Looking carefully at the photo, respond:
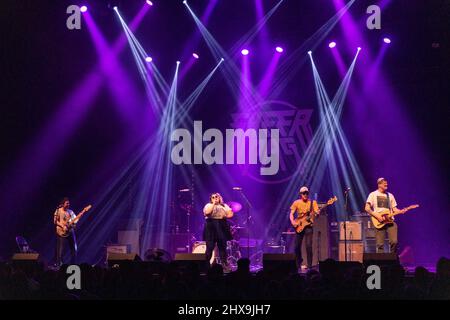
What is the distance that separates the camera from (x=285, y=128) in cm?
1833

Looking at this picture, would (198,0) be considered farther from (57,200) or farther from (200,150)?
(57,200)

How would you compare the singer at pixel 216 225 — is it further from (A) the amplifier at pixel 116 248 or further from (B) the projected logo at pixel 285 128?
(B) the projected logo at pixel 285 128

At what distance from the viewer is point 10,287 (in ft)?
24.8

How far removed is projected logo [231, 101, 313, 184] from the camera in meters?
18.2

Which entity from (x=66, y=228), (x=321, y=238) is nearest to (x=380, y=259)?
(x=321, y=238)

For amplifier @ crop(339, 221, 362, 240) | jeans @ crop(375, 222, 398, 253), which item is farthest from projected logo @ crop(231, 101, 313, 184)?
jeans @ crop(375, 222, 398, 253)

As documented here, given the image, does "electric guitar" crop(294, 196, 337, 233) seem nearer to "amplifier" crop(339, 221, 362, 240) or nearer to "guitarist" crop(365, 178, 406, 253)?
"guitarist" crop(365, 178, 406, 253)

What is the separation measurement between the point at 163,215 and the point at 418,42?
27.5 ft

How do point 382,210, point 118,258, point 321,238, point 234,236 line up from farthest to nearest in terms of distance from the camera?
point 234,236
point 321,238
point 382,210
point 118,258

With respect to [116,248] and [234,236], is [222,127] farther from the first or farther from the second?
[116,248]

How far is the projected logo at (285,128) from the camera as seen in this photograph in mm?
18156

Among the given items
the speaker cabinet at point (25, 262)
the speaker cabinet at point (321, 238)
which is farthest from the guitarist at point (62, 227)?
the speaker cabinet at point (321, 238)

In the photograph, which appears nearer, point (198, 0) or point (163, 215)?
point (198, 0)
